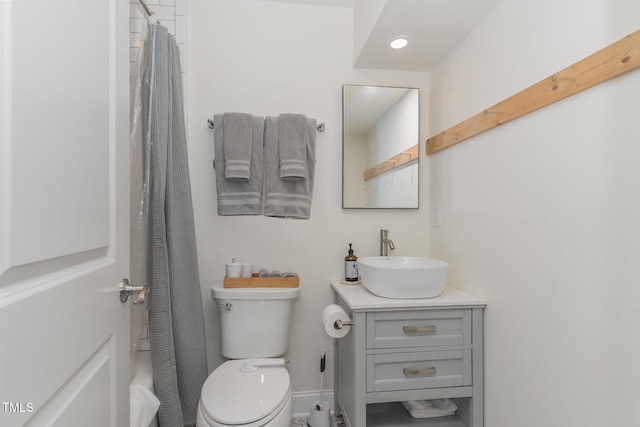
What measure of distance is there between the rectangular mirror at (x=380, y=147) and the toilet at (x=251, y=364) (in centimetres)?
74

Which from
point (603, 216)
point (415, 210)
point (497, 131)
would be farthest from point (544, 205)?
point (415, 210)

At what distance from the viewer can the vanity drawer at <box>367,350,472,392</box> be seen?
135 cm

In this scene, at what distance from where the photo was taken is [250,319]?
1637 millimetres

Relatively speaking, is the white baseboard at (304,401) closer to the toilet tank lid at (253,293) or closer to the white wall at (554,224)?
the toilet tank lid at (253,293)

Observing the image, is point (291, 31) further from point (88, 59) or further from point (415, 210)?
point (88, 59)

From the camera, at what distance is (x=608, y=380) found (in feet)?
2.91

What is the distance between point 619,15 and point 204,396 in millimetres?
1825

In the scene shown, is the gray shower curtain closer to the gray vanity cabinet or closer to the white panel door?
the white panel door

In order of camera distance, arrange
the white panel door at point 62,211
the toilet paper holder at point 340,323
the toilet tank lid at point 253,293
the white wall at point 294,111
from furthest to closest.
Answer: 1. the white wall at point 294,111
2. the toilet tank lid at point 253,293
3. the toilet paper holder at point 340,323
4. the white panel door at point 62,211

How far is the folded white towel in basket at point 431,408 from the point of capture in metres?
1.53

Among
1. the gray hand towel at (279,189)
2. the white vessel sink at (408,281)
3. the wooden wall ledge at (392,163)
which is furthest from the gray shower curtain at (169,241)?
the wooden wall ledge at (392,163)

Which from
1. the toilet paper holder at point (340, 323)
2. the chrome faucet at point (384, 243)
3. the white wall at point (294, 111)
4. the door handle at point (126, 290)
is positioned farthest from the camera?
the chrome faucet at point (384, 243)

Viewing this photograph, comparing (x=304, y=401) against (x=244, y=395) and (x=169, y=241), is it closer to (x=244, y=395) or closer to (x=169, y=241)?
(x=244, y=395)

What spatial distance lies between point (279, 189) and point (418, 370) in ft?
3.55
